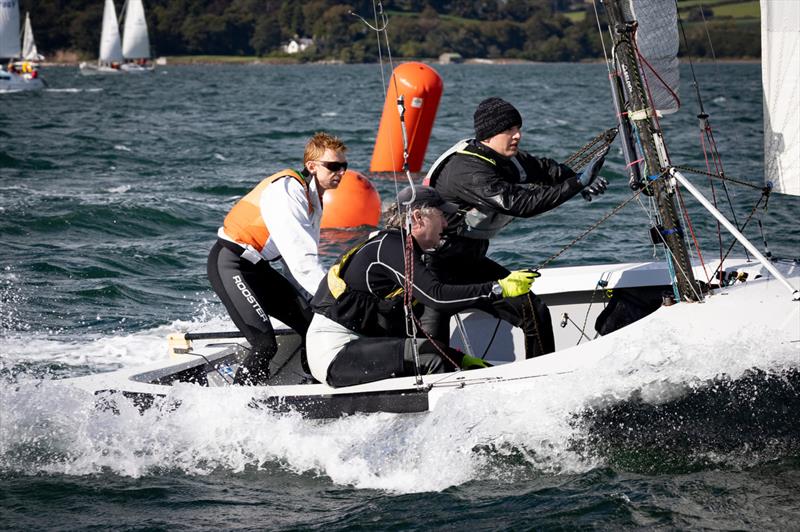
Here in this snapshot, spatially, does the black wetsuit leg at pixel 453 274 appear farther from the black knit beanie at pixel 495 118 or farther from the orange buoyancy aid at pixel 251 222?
the orange buoyancy aid at pixel 251 222

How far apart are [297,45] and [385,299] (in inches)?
4700

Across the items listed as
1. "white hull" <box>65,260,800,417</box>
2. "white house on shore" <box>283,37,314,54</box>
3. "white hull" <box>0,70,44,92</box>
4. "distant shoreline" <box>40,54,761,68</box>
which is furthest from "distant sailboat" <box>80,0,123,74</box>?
"white hull" <box>65,260,800,417</box>

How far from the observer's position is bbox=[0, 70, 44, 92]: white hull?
166ft

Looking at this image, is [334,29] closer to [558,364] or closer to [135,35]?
[135,35]

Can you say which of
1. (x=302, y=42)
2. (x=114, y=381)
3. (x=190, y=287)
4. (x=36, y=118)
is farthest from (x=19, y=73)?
(x=302, y=42)

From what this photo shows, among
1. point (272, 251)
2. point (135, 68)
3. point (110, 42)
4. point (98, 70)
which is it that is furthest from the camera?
point (135, 68)

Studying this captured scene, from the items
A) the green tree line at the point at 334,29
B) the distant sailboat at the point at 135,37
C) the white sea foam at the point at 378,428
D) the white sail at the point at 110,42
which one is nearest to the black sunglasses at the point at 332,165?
the white sea foam at the point at 378,428

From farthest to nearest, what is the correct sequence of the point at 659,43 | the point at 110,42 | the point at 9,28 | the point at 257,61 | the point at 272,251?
the point at 257,61, the point at 110,42, the point at 9,28, the point at 272,251, the point at 659,43

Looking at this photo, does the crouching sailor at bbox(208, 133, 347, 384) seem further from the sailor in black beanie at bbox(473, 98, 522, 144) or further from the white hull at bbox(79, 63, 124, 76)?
the white hull at bbox(79, 63, 124, 76)

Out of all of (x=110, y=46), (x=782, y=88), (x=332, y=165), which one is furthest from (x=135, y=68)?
(x=782, y=88)

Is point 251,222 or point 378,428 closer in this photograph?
point 378,428

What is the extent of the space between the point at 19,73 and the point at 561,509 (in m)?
53.6

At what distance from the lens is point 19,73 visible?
53.6m

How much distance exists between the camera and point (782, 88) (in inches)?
226
